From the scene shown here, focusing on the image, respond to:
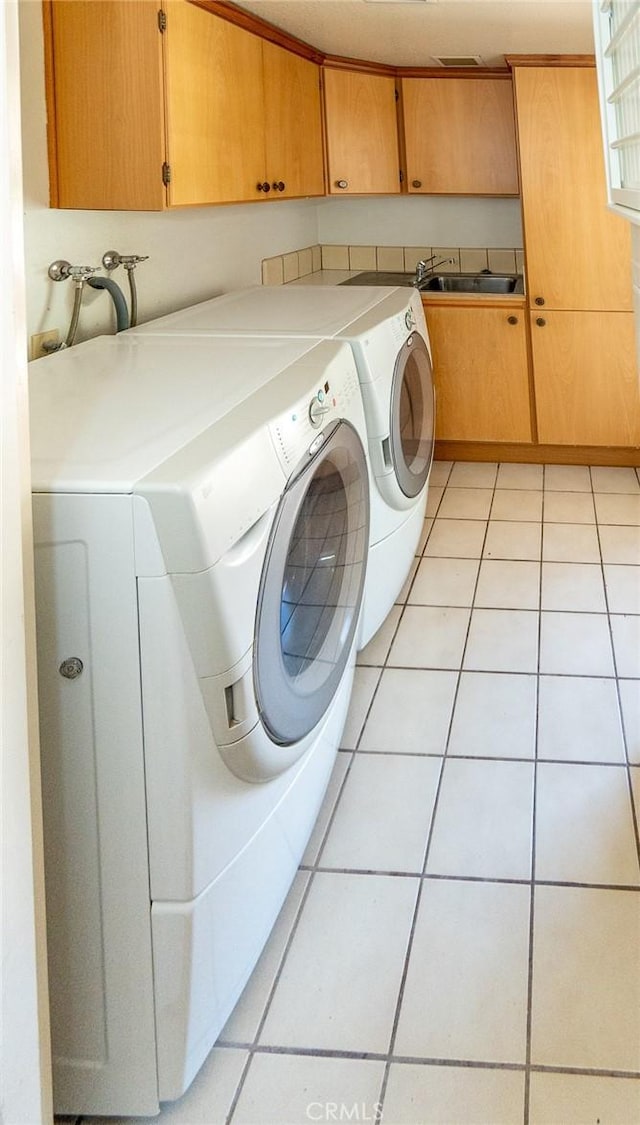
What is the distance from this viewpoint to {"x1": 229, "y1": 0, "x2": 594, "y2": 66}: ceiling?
2828 millimetres

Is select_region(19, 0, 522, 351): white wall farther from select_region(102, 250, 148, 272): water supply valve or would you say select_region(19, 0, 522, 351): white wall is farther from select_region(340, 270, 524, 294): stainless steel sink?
select_region(340, 270, 524, 294): stainless steel sink

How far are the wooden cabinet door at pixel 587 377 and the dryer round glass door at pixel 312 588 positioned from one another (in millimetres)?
2187

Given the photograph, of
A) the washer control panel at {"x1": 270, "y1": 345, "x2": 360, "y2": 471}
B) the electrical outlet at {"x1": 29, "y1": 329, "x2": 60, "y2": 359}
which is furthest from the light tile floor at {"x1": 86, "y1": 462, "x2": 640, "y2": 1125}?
the electrical outlet at {"x1": 29, "y1": 329, "x2": 60, "y2": 359}

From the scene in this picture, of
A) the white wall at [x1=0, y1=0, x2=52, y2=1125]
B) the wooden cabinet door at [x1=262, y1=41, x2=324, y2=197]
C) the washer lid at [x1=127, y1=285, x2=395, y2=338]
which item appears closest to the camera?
the white wall at [x1=0, y1=0, x2=52, y2=1125]

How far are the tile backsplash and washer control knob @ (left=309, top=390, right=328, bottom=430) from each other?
277 cm

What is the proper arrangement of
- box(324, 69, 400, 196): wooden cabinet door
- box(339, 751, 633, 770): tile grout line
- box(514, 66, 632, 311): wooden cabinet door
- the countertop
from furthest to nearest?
the countertop, box(324, 69, 400, 196): wooden cabinet door, box(514, 66, 632, 311): wooden cabinet door, box(339, 751, 633, 770): tile grout line

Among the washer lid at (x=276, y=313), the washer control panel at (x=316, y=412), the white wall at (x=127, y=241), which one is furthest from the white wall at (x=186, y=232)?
the washer control panel at (x=316, y=412)

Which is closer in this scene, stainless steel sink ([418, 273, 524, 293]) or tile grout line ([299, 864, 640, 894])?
tile grout line ([299, 864, 640, 894])

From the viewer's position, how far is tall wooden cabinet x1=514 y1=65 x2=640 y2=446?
150 inches

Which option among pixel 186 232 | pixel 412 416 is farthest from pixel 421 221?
pixel 412 416

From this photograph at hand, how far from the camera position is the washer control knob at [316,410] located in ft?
5.60

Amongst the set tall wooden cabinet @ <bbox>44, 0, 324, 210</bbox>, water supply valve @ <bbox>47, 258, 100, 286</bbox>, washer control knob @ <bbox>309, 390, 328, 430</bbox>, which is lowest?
water supply valve @ <bbox>47, 258, 100, 286</bbox>

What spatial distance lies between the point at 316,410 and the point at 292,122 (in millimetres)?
2116

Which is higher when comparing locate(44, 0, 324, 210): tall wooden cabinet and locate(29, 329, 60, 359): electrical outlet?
locate(44, 0, 324, 210): tall wooden cabinet
